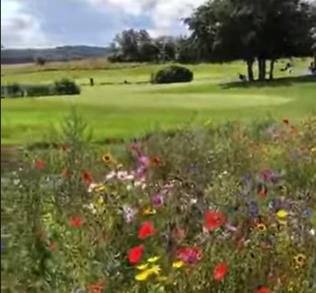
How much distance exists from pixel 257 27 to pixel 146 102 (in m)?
0.51

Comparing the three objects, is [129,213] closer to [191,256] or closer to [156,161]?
[191,256]

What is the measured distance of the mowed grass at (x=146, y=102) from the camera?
86.9 inches

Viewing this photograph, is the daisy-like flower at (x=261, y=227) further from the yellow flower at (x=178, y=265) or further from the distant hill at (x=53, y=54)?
the distant hill at (x=53, y=54)

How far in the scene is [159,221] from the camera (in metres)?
2.77

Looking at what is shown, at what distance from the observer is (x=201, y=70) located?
3547 millimetres

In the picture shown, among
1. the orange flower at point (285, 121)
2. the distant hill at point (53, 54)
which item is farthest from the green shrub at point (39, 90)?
the orange flower at point (285, 121)

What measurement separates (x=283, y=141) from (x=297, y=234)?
1.73 metres

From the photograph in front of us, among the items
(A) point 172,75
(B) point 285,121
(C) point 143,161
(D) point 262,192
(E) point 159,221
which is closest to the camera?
(E) point 159,221

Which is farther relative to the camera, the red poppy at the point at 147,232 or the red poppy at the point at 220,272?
the red poppy at the point at 147,232

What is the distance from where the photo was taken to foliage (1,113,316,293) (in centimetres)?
229

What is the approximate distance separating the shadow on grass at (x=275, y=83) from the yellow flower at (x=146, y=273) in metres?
1.33

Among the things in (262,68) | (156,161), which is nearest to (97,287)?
(156,161)

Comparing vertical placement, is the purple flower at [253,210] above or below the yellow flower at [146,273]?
above

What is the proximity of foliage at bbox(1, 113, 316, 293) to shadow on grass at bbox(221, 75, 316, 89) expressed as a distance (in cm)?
33
